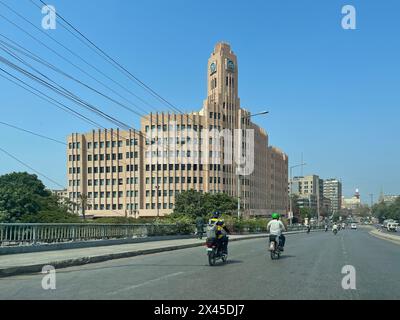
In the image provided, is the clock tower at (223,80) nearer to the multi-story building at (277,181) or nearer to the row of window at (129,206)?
the row of window at (129,206)

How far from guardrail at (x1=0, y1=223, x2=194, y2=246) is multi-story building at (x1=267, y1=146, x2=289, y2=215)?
113m

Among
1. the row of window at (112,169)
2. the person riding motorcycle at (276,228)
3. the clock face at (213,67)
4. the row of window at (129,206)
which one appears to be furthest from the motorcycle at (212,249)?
the clock face at (213,67)

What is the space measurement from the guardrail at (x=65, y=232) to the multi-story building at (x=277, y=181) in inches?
4465

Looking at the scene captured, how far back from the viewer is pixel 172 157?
108 metres

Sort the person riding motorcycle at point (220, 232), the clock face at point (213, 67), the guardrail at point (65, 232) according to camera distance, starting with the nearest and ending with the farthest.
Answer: the person riding motorcycle at point (220, 232) → the guardrail at point (65, 232) → the clock face at point (213, 67)

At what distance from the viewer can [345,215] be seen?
199m

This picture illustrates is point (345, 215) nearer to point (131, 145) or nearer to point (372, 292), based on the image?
point (131, 145)

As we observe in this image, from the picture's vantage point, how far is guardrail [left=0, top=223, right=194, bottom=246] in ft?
57.7

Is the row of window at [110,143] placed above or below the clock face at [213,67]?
below

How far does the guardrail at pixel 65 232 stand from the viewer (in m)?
17.6

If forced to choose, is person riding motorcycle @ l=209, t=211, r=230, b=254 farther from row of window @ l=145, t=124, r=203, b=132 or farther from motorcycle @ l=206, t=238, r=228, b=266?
row of window @ l=145, t=124, r=203, b=132

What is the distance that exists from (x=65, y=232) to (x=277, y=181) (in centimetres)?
13514

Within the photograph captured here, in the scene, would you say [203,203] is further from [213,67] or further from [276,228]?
[276,228]
